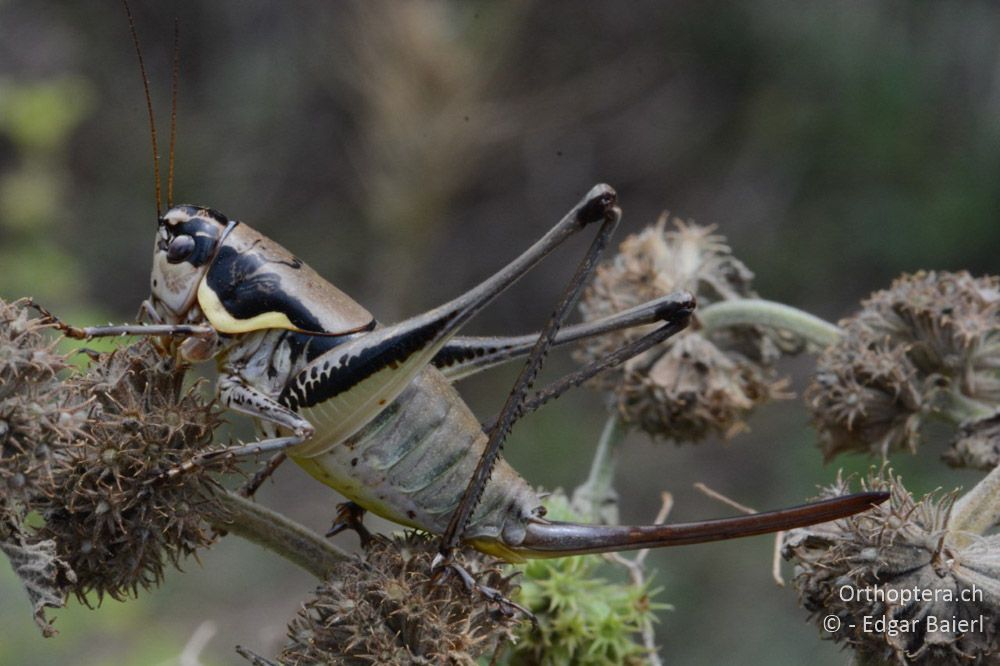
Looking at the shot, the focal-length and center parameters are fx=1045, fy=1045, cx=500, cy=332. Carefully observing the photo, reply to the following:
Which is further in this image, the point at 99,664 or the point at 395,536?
the point at 99,664

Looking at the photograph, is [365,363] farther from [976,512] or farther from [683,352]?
[976,512]

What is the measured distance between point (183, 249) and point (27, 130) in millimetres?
2524

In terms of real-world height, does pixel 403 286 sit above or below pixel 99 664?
above

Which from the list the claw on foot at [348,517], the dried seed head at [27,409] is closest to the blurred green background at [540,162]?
the claw on foot at [348,517]

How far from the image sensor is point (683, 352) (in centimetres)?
231

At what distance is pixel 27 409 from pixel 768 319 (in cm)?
153

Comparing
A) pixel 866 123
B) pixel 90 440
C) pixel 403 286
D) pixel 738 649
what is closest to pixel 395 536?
pixel 90 440

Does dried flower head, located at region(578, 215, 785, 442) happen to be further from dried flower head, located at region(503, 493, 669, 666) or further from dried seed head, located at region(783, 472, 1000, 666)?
dried seed head, located at region(783, 472, 1000, 666)

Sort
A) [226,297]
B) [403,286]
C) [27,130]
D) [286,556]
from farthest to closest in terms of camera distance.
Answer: [403,286] < [27,130] < [226,297] < [286,556]

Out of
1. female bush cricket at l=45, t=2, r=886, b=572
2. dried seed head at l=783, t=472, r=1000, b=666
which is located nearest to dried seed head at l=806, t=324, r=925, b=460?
female bush cricket at l=45, t=2, r=886, b=572

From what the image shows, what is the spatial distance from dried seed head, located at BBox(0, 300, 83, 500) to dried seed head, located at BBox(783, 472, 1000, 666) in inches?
42.6

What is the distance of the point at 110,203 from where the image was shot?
658 centimetres

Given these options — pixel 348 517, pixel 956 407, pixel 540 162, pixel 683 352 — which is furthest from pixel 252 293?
pixel 540 162

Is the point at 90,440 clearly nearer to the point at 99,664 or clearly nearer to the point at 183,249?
the point at 183,249
